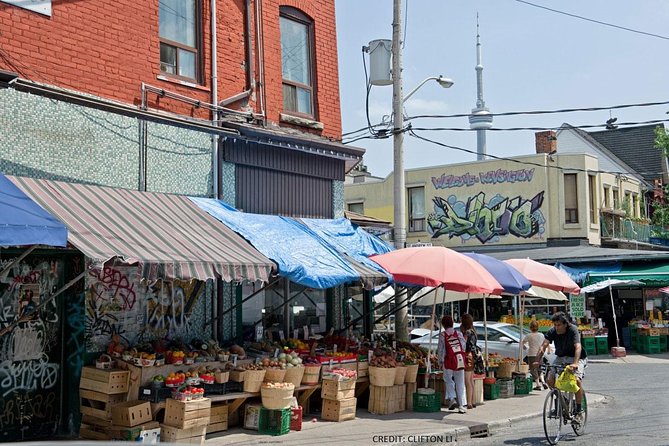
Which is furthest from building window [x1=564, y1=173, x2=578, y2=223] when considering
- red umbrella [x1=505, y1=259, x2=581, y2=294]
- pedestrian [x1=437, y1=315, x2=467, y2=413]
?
pedestrian [x1=437, y1=315, x2=467, y2=413]

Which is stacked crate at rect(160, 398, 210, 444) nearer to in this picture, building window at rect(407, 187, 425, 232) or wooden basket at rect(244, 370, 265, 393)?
wooden basket at rect(244, 370, 265, 393)

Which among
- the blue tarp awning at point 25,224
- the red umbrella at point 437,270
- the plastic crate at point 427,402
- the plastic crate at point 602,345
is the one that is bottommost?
the plastic crate at point 602,345

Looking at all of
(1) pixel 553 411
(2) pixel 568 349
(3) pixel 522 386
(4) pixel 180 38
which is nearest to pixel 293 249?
(4) pixel 180 38

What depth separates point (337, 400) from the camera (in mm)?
12414

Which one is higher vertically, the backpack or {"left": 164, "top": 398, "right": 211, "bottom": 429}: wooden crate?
the backpack

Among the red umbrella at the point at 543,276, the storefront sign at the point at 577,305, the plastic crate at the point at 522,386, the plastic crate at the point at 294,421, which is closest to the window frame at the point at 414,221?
the storefront sign at the point at 577,305

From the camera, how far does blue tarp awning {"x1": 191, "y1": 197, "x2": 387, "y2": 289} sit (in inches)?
455

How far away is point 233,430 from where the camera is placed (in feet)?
37.8

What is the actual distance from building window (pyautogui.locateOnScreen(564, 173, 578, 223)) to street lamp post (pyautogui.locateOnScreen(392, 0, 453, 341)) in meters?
22.1

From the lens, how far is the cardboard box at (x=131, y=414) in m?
10.1

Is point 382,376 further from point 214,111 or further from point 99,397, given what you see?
point 214,111

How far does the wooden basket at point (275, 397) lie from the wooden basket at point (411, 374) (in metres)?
3.18

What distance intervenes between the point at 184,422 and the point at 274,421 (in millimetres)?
1503

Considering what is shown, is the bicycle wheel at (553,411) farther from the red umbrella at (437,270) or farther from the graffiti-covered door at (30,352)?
the graffiti-covered door at (30,352)
